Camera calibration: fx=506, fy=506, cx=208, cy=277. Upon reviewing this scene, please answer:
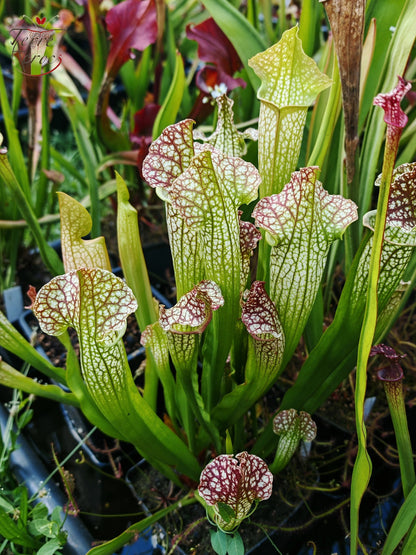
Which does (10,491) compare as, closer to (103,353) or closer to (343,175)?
(103,353)

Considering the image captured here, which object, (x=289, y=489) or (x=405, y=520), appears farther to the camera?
(x=289, y=489)

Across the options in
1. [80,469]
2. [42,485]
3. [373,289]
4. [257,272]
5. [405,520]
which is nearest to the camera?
[373,289]

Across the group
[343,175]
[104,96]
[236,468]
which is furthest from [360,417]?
[104,96]

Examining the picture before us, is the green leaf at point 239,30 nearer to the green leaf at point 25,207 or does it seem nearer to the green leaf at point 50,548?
the green leaf at point 25,207

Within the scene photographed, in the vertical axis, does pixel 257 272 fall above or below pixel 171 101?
below

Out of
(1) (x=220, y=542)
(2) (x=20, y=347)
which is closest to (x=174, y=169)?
(2) (x=20, y=347)

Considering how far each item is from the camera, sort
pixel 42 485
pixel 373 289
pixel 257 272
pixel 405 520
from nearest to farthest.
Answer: pixel 373 289 < pixel 405 520 < pixel 257 272 < pixel 42 485

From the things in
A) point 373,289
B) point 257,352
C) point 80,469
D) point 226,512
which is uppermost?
point 373,289

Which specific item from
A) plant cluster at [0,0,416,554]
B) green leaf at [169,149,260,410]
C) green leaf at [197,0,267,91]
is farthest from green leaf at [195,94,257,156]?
green leaf at [197,0,267,91]

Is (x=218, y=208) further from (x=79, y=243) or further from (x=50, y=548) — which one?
(x=50, y=548)

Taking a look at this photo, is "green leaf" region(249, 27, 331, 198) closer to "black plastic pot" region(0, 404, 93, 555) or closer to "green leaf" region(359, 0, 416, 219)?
"green leaf" region(359, 0, 416, 219)
